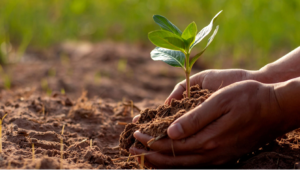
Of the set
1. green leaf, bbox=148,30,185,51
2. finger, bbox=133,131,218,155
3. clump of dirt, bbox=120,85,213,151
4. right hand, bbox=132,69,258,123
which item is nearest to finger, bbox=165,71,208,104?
right hand, bbox=132,69,258,123

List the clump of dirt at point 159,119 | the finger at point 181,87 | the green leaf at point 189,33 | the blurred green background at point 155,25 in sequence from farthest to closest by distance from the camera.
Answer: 1. the blurred green background at point 155,25
2. the finger at point 181,87
3. the green leaf at point 189,33
4. the clump of dirt at point 159,119

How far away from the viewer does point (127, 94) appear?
3.33m

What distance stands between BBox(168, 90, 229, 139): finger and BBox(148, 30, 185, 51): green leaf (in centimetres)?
36

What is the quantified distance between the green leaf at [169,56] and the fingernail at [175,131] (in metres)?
0.38

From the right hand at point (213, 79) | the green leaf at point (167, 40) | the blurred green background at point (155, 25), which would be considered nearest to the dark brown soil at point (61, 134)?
the right hand at point (213, 79)

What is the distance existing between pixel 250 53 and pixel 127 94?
239 centimetres

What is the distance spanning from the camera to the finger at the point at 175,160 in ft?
4.10

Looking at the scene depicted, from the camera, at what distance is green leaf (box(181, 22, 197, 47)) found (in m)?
1.40

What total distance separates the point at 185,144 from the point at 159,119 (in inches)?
7.4

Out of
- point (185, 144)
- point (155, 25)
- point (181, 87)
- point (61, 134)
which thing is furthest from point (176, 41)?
point (155, 25)

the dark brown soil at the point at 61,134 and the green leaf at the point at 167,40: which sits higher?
the green leaf at the point at 167,40

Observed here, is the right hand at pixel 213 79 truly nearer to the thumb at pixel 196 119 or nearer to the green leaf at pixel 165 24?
the green leaf at pixel 165 24

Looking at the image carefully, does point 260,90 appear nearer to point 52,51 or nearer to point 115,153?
point 115,153

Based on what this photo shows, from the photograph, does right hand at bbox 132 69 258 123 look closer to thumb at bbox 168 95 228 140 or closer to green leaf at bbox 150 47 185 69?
green leaf at bbox 150 47 185 69
